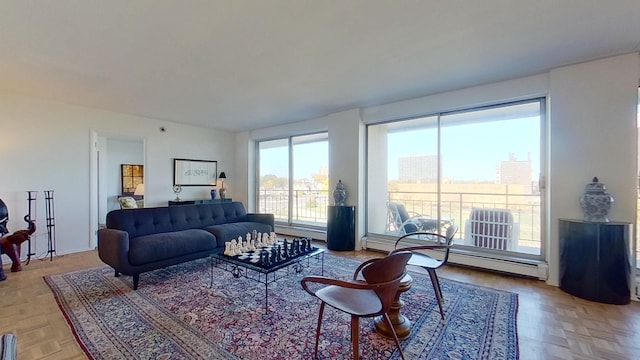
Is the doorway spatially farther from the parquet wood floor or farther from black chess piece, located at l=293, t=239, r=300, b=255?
black chess piece, located at l=293, t=239, r=300, b=255

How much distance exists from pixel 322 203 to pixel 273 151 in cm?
179

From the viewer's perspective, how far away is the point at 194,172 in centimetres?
607

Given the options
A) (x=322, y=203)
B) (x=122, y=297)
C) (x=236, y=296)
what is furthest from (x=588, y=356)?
(x=322, y=203)

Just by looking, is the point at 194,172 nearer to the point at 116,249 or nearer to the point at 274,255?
the point at 116,249

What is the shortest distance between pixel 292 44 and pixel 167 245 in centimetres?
258

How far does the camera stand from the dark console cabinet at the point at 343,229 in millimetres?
4520

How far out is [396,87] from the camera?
363 centimetres

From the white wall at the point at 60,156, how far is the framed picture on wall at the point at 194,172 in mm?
352

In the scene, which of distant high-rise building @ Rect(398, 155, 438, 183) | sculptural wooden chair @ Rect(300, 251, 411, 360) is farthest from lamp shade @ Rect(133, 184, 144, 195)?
sculptural wooden chair @ Rect(300, 251, 411, 360)

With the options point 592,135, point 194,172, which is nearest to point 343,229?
point 592,135

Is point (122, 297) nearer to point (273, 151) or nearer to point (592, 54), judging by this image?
point (273, 151)

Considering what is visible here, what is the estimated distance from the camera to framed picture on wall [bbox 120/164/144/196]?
722cm

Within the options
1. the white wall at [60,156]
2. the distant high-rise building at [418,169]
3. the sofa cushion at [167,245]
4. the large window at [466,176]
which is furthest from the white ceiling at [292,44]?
the sofa cushion at [167,245]

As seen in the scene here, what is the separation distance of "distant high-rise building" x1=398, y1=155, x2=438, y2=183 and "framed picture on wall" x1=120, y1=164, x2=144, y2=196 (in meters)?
7.00
